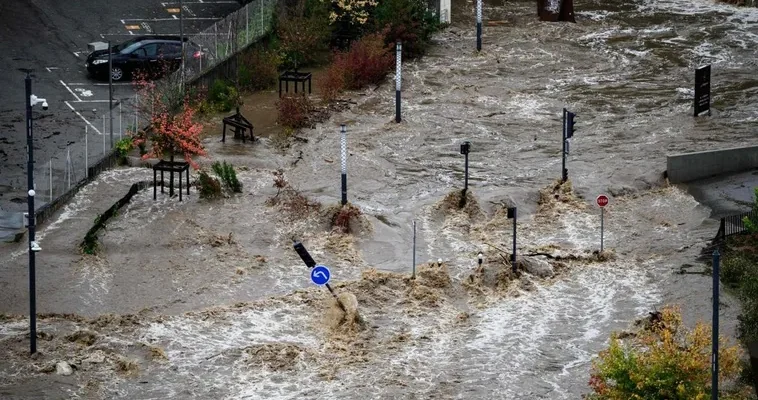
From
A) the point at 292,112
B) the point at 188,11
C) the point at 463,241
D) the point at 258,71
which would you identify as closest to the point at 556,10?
the point at 188,11

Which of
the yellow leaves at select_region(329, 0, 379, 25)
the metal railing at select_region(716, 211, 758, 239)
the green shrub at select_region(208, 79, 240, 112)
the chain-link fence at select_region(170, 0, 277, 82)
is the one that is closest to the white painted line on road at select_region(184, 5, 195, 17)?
the chain-link fence at select_region(170, 0, 277, 82)

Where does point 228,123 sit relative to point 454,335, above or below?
above

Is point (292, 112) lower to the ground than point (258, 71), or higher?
lower

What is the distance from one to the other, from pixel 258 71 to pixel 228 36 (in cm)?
173

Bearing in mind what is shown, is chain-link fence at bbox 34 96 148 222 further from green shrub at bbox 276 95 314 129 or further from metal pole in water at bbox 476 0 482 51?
metal pole in water at bbox 476 0 482 51

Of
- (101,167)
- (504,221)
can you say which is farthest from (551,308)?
(101,167)

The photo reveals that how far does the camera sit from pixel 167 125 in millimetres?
37562

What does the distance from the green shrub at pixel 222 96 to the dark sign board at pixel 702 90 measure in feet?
46.1

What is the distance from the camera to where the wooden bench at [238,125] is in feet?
140

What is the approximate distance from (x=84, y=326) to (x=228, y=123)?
1343cm

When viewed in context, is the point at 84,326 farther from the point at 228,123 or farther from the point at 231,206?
the point at 228,123

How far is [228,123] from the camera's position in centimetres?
4259

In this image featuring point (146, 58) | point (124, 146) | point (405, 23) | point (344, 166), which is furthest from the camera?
point (405, 23)

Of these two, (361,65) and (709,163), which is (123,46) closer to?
(361,65)
